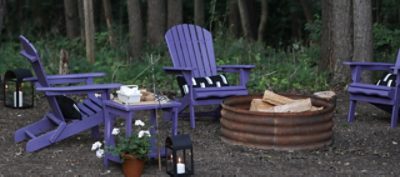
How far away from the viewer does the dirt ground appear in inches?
176

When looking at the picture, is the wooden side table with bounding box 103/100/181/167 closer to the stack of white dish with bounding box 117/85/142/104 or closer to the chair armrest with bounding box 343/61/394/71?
the stack of white dish with bounding box 117/85/142/104

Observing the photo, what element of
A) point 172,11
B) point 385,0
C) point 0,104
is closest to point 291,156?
point 0,104

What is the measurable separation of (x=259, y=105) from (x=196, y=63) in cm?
117

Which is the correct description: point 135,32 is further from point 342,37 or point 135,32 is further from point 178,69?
point 178,69

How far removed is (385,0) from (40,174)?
1161cm

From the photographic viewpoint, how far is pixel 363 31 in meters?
7.88

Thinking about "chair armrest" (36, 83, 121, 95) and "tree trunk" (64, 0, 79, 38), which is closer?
"chair armrest" (36, 83, 121, 95)

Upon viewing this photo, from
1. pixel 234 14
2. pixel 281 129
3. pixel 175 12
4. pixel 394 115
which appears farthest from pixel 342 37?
pixel 234 14

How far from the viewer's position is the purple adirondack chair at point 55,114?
15.5 ft

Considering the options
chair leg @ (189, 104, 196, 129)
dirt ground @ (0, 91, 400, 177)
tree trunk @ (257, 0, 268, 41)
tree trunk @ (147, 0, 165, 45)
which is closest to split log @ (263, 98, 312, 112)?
dirt ground @ (0, 91, 400, 177)

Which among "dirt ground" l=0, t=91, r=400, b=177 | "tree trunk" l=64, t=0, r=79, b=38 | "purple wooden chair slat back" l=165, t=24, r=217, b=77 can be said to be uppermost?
"tree trunk" l=64, t=0, r=79, b=38

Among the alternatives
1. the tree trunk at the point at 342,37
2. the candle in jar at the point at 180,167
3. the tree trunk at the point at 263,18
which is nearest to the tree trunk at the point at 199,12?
the tree trunk at the point at 263,18

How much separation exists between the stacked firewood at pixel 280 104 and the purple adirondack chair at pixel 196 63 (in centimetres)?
38

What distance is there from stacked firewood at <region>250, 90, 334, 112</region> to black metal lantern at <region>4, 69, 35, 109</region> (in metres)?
2.28
